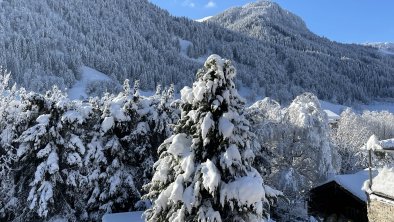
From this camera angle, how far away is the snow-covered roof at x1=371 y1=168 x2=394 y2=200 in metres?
17.7

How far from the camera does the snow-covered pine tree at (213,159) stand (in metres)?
13.4

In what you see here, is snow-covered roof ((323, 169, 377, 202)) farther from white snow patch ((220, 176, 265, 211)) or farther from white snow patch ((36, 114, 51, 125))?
white snow patch ((36, 114, 51, 125))

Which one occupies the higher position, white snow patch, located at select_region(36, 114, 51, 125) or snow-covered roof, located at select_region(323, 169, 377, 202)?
white snow patch, located at select_region(36, 114, 51, 125)

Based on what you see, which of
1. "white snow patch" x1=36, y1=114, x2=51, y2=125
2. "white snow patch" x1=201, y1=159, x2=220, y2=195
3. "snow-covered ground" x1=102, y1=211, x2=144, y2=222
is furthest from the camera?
"white snow patch" x1=36, y1=114, x2=51, y2=125

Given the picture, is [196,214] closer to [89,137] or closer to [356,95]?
[89,137]

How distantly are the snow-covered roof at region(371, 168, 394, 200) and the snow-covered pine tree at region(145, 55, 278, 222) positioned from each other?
6.57 meters

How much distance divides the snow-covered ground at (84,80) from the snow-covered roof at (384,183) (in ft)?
385

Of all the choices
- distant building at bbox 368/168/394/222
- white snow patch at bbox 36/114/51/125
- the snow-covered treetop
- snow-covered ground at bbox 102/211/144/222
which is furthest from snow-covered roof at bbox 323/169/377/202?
white snow patch at bbox 36/114/51/125

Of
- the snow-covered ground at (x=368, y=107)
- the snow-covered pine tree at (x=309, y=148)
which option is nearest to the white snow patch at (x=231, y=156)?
the snow-covered pine tree at (x=309, y=148)

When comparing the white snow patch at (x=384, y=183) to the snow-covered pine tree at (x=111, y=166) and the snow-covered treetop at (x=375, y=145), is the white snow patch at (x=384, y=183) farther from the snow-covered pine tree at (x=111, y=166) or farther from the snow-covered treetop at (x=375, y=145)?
the snow-covered pine tree at (x=111, y=166)

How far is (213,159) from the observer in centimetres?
1391

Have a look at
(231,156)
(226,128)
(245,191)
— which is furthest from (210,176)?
(226,128)

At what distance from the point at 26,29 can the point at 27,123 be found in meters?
144

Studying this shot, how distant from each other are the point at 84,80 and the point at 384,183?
133506mm
